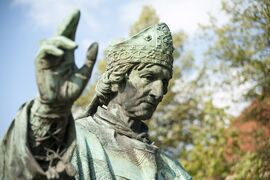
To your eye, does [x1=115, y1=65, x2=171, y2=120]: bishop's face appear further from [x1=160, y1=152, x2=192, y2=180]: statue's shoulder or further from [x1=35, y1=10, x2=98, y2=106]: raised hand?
[x1=35, y1=10, x2=98, y2=106]: raised hand

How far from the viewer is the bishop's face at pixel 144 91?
798 centimetres

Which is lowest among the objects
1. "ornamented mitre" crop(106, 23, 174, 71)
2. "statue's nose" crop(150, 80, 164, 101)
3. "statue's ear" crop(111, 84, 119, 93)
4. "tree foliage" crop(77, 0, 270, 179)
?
"tree foliage" crop(77, 0, 270, 179)

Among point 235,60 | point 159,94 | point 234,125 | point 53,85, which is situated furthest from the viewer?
point 234,125

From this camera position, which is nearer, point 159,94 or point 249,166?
point 159,94

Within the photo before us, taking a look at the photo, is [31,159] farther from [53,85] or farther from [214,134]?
[214,134]

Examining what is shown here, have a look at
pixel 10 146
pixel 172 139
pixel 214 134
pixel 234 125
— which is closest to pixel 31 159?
pixel 10 146

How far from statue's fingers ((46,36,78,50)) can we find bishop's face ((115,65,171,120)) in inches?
89.8

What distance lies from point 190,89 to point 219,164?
1206 centimetres

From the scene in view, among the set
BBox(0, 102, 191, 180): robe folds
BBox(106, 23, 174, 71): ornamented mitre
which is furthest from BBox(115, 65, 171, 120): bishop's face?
BBox(0, 102, 191, 180): robe folds

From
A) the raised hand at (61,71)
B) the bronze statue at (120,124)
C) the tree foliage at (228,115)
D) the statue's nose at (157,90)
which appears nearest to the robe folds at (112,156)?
the bronze statue at (120,124)

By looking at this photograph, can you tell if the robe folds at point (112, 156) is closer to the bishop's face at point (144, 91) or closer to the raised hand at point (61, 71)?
the bishop's face at point (144, 91)

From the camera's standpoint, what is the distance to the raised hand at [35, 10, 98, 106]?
578 cm

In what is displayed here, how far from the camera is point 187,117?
41250mm

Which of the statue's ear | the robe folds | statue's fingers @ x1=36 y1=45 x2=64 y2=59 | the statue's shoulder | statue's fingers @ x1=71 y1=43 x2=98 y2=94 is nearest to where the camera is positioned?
statue's fingers @ x1=36 y1=45 x2=64 y2=59
